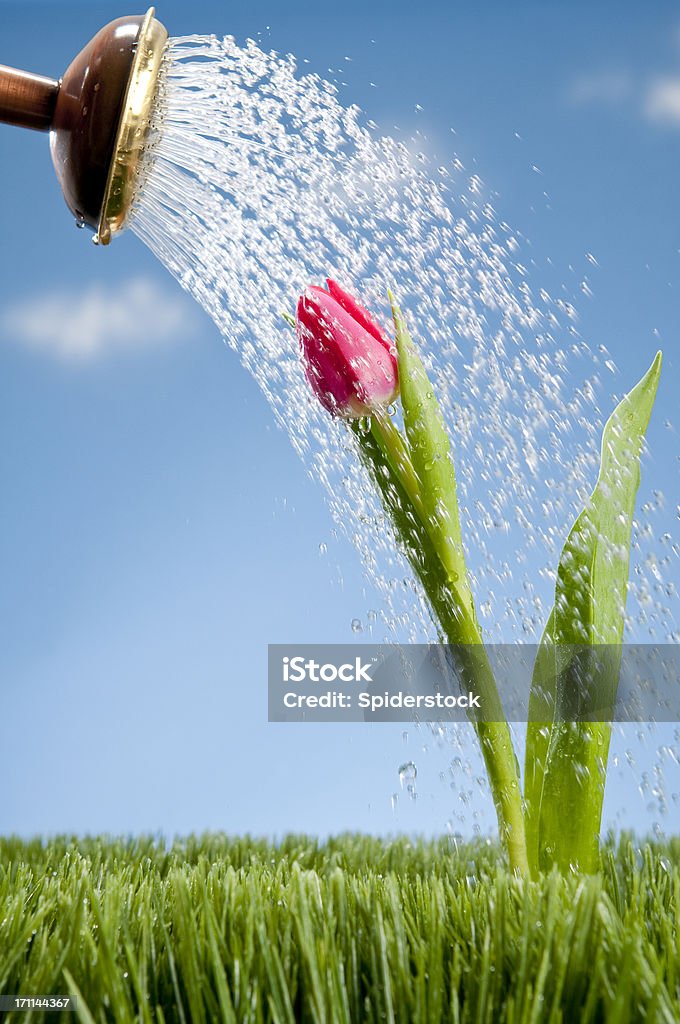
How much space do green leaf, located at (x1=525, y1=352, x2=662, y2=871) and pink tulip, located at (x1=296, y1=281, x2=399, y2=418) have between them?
0.25 metres

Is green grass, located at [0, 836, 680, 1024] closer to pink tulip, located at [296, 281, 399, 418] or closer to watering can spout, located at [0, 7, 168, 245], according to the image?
pink tulip, located at [296, 281, 399, 418]

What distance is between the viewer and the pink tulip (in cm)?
86

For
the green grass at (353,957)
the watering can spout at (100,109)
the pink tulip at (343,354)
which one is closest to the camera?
the green grass at (353,957)

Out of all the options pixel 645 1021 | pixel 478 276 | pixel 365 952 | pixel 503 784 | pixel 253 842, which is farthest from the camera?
pixel 253 842

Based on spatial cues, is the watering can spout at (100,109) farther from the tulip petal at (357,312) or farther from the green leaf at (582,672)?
the green leaf at (582,672)

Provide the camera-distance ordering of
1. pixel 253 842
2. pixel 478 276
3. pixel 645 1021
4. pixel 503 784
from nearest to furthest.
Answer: pixel 645 1021, pixel 503 784, pixel 478 276, pixel 253 842

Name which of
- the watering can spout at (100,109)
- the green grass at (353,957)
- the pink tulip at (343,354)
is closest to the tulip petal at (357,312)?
the pink tulip at (343,354)

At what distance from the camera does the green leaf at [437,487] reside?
0.87 m

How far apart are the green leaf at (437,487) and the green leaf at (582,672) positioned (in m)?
0.09

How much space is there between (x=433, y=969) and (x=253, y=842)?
3.86 feet

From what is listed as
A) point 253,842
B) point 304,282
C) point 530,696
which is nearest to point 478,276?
point 304,282

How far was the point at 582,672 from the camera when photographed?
845mm

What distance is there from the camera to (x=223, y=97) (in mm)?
988

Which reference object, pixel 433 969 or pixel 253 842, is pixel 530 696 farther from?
pixel 253 842
